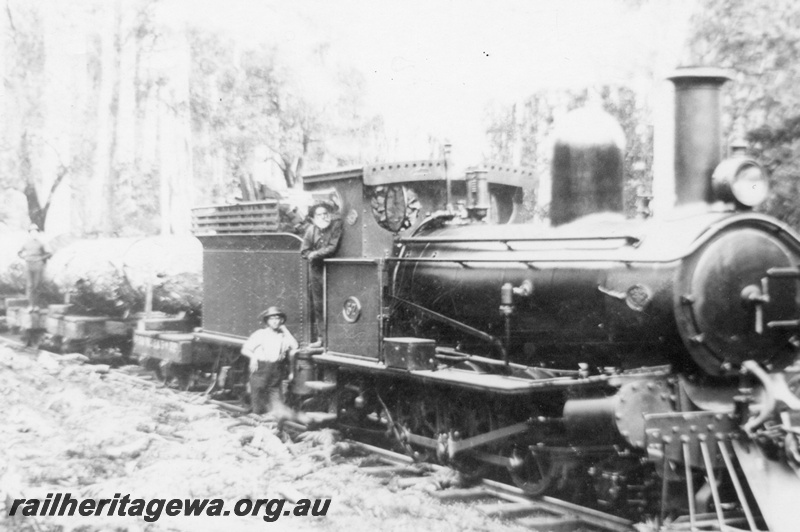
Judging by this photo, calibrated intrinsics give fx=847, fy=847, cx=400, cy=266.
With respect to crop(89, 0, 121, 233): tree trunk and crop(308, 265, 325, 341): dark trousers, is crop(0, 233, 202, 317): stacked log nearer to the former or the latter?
crop(308, 265, 325, 341): dark trousers

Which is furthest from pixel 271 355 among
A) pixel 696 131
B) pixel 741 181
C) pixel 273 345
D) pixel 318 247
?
pixel 741 181

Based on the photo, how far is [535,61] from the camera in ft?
44.0

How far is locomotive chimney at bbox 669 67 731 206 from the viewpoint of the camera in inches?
223

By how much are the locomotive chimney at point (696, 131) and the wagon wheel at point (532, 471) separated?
207cm

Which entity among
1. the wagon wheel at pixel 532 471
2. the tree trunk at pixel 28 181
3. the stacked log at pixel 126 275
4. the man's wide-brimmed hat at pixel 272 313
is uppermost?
the tree trunk at pixel 28 181

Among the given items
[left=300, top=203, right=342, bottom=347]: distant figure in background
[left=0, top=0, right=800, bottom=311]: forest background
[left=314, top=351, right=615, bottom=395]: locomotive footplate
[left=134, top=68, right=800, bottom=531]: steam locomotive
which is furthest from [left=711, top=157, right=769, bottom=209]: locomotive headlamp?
[left=0, top=0, right=800, bottom=311]: forest background

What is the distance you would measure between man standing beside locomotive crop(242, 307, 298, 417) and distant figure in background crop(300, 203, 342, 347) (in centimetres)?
32

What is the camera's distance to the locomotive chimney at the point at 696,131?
223 inches

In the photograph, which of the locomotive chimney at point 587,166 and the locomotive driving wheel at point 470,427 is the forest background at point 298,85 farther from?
the locomotive driving wheel at point 470,427

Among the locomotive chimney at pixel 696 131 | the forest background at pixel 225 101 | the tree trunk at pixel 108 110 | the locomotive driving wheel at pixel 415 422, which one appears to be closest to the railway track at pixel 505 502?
the locomotive driving wheel at pixel 415 422

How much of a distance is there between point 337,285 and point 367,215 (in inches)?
29.5

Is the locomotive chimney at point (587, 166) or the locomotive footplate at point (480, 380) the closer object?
the locomotive footplate at point (480, 380)

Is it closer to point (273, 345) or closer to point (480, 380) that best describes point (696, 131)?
point (480, 380)

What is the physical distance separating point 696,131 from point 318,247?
376 cm
